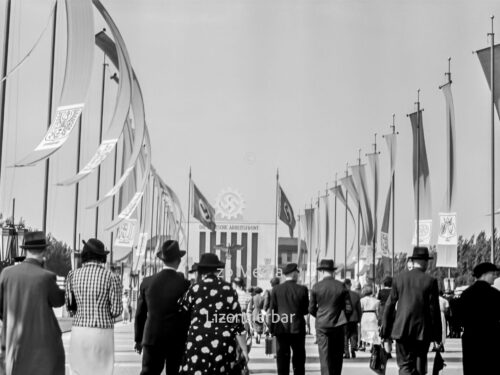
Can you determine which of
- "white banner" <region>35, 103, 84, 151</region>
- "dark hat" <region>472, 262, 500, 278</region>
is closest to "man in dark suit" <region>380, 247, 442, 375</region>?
"dark hat" <region>472, 262, 500, 278</region>

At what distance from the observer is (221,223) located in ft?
410

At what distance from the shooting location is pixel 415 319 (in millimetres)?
11430

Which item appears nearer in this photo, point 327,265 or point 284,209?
point 327,265

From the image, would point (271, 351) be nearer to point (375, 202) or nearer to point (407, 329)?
point (407, 329)

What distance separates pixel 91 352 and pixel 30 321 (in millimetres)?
698

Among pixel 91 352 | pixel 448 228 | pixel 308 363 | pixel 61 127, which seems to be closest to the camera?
pixel 91 352

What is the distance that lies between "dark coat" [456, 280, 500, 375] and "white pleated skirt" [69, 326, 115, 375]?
11.7 feet

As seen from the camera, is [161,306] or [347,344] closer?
[161,306]

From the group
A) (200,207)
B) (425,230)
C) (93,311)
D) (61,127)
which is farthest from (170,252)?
(200,207)

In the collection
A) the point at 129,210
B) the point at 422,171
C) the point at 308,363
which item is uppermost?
the point at 422,171

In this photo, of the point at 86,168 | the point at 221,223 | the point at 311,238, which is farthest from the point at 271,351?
the point at 221,223

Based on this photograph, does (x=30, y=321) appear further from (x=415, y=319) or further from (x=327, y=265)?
(x=327, y=265)

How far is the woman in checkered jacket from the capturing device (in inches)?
367

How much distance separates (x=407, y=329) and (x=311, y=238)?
1850 inches
